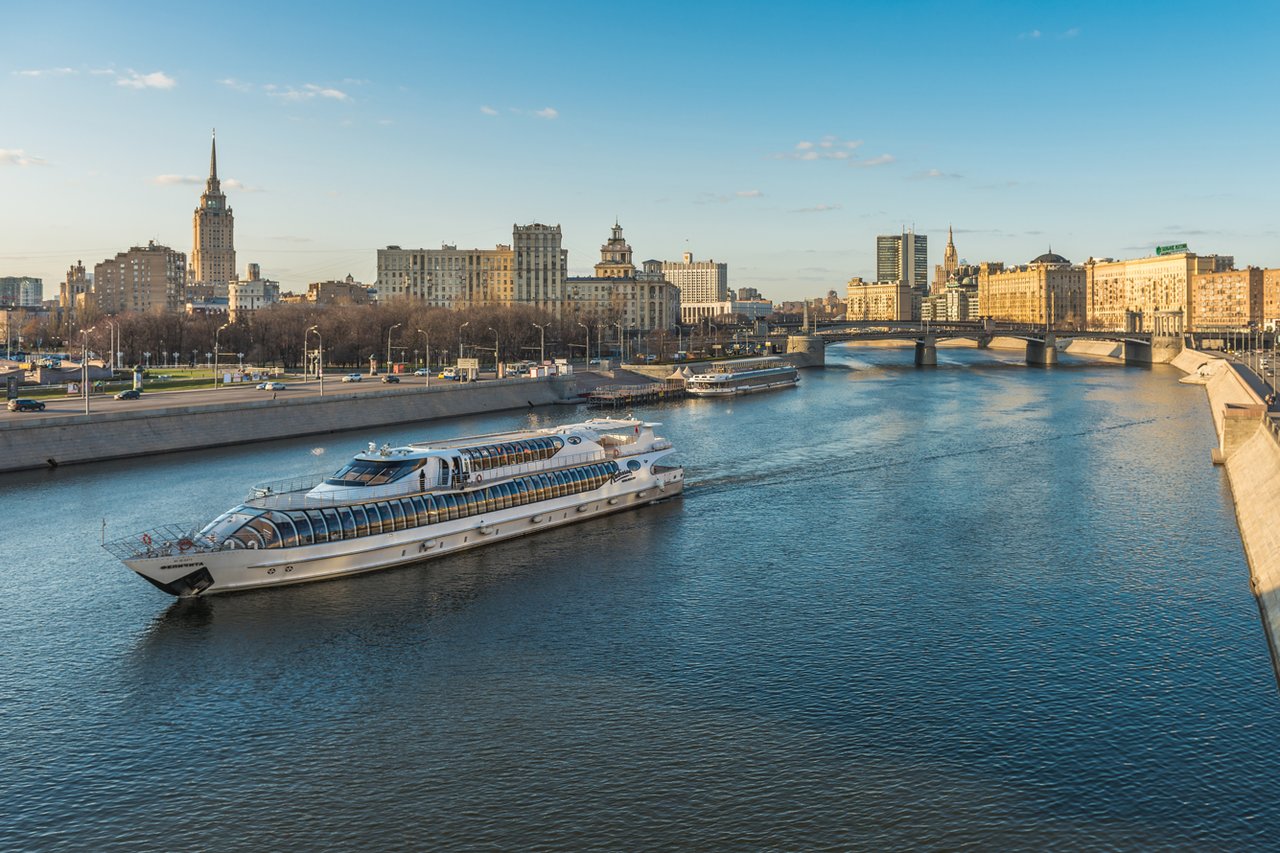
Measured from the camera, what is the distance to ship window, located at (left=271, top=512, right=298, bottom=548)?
3491 centimetres

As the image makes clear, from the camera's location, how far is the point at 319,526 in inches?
1421

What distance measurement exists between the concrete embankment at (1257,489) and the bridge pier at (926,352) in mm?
91620

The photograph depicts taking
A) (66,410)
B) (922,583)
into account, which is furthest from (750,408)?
(922,583)

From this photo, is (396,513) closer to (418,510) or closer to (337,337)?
(418,510)

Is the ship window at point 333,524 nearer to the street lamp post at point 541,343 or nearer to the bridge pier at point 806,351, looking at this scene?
the street lamp post at point 541,343

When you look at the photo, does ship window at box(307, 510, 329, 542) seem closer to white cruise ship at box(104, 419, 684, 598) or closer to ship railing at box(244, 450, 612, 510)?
white cruise ship at box(104, 419, 684, 598)

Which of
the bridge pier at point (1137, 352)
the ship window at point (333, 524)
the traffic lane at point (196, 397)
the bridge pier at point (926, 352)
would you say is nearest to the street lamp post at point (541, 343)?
the traffic lane at point (196, 397)

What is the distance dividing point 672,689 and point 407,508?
53.1 ft

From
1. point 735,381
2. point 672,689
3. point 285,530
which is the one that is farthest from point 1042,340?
point 672,689

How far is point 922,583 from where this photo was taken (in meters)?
35.8

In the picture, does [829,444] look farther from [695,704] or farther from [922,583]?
[695,704]

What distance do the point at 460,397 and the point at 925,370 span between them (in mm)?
91120

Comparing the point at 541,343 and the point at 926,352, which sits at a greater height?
the point at 541,343

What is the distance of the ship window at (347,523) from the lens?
120 feet
